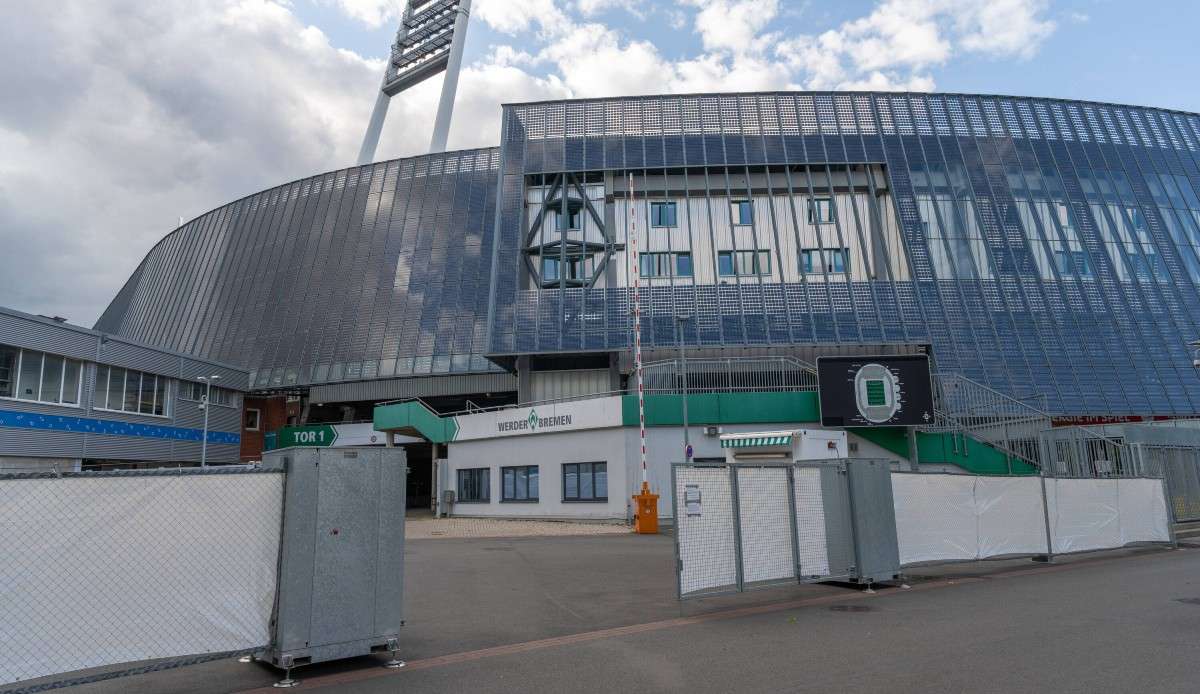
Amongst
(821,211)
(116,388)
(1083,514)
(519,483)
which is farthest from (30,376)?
(821,211)

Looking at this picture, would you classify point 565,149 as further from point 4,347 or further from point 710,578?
point 710,578

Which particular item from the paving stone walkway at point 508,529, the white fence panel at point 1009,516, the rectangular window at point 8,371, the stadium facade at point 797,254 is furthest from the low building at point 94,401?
the white fence panel at point 1009,516

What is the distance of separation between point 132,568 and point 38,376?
96.8 feet

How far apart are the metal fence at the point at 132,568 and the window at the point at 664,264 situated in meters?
29.6

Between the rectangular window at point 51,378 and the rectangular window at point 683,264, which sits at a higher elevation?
the rectangular window at point 683,264

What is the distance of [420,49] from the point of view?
211 ft

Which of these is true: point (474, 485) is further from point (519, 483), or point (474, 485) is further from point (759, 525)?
point (759, 525)

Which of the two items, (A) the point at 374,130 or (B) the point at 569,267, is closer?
(B) the point at 569,267

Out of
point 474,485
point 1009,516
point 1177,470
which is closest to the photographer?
point 1009,516

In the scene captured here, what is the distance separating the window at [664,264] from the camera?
1395 inches

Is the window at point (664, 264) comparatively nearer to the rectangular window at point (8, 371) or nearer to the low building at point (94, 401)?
the low building at point (94, 401)

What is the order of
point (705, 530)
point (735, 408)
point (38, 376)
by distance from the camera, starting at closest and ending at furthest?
point (705, 530), point (735, 408), point (38, 376)

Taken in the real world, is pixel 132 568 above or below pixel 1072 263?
below

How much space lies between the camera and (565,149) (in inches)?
1521
